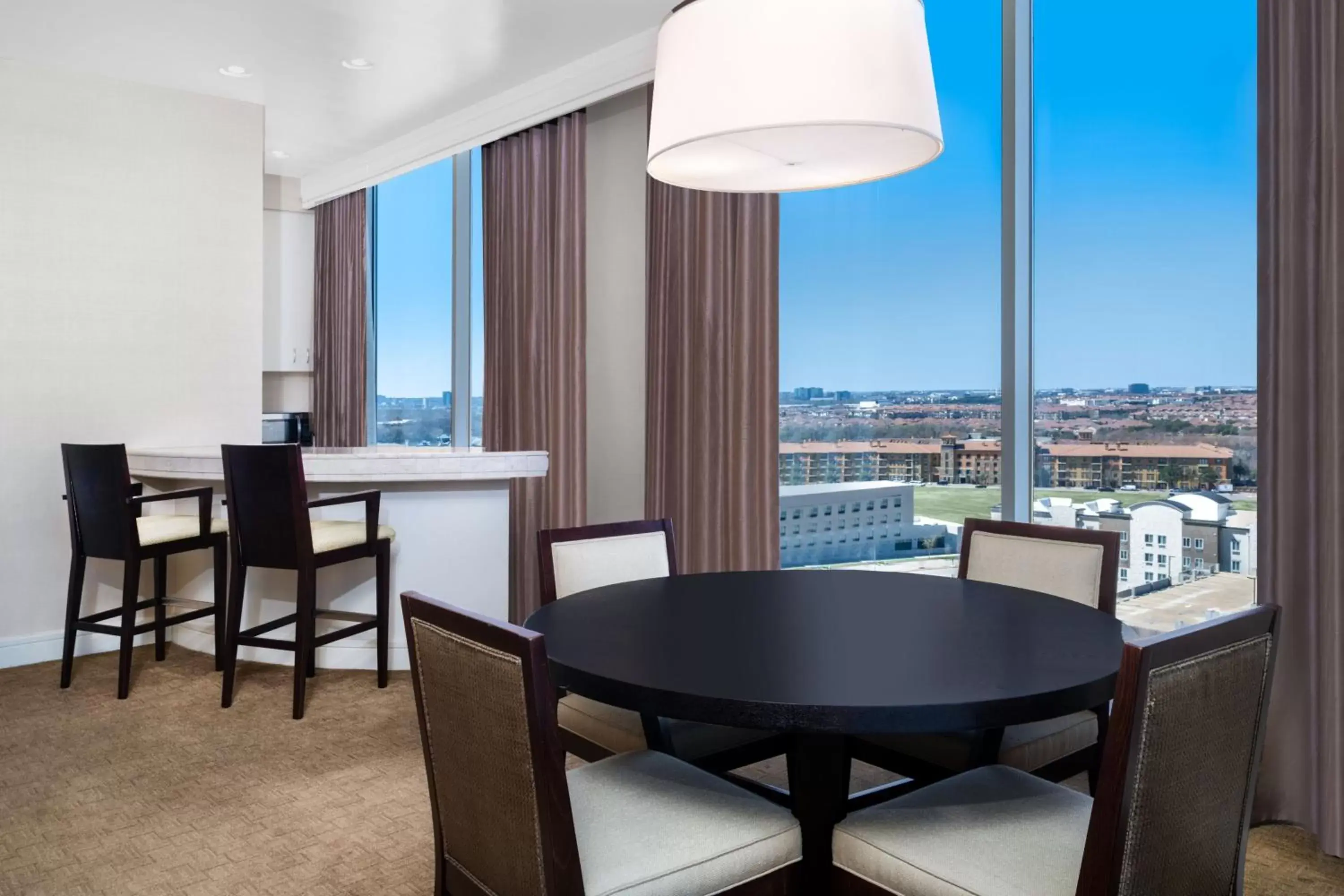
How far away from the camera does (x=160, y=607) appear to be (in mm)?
4031

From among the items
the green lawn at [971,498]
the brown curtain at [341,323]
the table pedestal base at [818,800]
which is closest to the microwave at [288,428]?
the brown curtain at [341,323]

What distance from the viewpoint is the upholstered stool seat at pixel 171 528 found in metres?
3.67

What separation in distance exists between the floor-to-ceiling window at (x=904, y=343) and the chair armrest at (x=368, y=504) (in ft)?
5.63

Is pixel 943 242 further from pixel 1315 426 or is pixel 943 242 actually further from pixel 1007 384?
pixel 1315 426

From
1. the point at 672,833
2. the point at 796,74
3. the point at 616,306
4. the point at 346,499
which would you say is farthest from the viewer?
the point at 616,306

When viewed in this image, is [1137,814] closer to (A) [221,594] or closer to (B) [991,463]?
(B) [991,463]

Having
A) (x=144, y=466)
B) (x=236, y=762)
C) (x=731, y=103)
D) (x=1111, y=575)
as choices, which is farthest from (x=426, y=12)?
(x=1111, y=575)

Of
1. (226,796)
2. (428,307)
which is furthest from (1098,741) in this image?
(428,307)

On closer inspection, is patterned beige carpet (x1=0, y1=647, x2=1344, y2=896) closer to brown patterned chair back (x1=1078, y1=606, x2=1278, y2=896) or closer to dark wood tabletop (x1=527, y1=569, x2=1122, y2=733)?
dark wood tabletop (x1=527, y1=569, x2=1122, y2=733)

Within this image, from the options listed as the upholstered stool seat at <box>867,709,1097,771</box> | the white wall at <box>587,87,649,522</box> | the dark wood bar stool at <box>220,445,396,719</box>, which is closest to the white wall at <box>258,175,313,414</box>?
the white wall at <box>587,87,649,522</box>

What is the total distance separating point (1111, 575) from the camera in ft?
7.50

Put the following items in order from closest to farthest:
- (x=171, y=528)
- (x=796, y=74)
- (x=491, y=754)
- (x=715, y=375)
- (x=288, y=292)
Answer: (x=491, y=754) < (x=796, y=74) < (x=171, y=528) < (x=715, y=375) < (x=288, y=292)

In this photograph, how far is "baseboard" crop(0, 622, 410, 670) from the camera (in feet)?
13.0

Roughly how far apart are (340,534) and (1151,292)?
303cm
